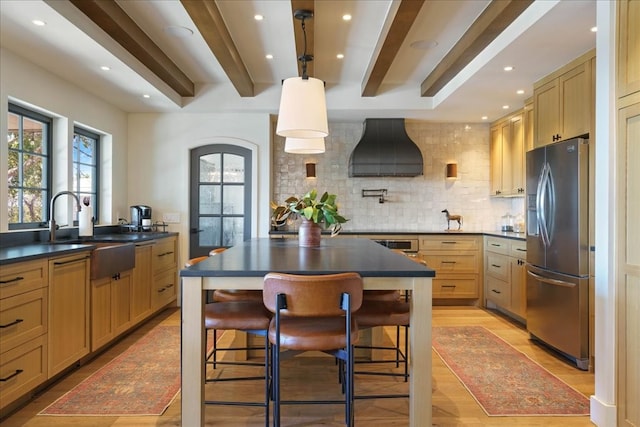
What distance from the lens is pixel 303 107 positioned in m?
2.62

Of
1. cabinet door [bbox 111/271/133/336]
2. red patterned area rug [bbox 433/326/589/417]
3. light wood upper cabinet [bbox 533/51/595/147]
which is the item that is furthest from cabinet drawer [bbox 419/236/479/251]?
cabinet door [bbox 111/271/133/336]

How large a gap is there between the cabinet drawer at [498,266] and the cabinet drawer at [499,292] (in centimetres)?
6

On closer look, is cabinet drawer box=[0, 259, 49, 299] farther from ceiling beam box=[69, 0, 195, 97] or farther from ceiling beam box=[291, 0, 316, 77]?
ceiling beam box=[291, 0, 316, 77]

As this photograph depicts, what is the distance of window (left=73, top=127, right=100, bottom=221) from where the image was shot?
13.9 feet

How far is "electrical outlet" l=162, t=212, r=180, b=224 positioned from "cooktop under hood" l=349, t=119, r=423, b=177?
7.66 ft

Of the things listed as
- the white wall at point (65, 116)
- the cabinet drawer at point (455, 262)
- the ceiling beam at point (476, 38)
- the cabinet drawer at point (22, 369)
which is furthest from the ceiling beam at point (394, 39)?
the cabinet drawer at point (22, 369)

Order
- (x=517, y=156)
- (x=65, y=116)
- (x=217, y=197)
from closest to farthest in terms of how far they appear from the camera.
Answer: (x=65, y=116)
(x=517, y=156)
(x=217, y=197)

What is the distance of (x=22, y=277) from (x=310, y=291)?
1760 mm

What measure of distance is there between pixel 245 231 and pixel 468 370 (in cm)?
316

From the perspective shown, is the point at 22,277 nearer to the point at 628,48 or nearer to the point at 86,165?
the point at 86,165

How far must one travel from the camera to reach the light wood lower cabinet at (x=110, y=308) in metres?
3.17

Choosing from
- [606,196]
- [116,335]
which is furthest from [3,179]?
[606,196]

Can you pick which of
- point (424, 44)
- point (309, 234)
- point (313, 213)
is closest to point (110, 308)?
point (309, 234)

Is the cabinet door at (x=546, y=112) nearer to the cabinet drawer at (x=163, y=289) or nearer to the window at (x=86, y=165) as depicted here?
the cabinet drawer at (x=163, y=289)
